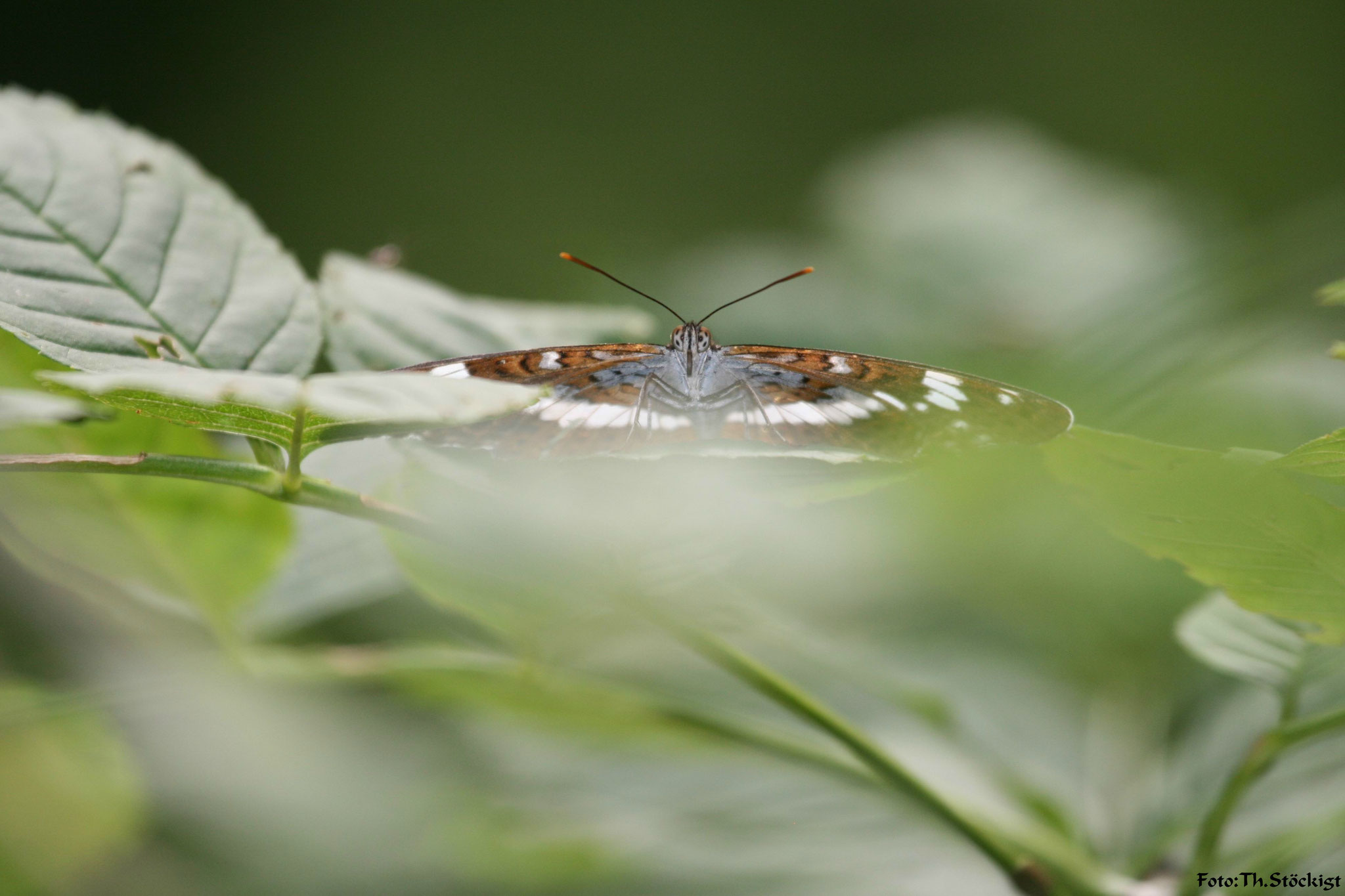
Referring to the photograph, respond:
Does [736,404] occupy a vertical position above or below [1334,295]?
above

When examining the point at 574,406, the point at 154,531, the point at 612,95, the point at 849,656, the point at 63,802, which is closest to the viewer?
the point at 154,531

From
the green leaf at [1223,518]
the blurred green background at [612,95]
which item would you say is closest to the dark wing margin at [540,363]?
the green leaf at [1223,518]

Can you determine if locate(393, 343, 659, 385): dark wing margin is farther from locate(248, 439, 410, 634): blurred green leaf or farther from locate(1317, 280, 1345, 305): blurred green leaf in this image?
locate(1317, 280, 1345, 305): blurred green leaf

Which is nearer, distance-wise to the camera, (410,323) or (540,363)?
(410,323)

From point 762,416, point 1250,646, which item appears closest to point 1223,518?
point 1250,646

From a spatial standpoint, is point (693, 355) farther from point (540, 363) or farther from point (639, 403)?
point (540, 363)

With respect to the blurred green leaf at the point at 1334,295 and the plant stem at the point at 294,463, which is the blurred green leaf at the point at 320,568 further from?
the blurred green leaf at the point at 1334,295

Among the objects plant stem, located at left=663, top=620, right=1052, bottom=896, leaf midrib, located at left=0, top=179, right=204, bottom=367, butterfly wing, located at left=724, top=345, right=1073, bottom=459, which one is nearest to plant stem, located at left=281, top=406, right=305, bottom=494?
leaf midrib, located at left=0, top=179, right=204, bottom=367
